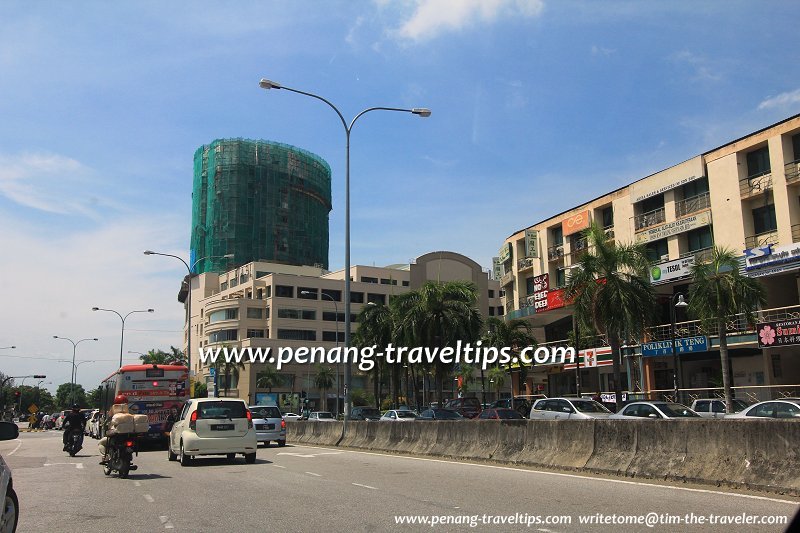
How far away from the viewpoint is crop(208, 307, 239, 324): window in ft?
323

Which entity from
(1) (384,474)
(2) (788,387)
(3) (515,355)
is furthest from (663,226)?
(1) (384,474)

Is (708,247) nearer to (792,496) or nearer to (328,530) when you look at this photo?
(792,496)

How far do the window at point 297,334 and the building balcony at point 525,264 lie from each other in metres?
49.9

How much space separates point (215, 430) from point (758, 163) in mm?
31239

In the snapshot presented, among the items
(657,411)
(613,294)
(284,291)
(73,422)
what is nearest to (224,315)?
(284,291)

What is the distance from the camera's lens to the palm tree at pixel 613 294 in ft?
103

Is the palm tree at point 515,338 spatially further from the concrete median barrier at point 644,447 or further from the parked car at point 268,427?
the concrete median barrier at point 644,447

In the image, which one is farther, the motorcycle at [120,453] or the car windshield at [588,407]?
the car windshield at [588,407]

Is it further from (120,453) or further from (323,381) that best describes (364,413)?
(323,381)

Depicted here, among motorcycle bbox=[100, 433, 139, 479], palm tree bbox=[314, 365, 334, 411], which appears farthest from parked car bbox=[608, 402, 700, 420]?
palm tree bbox=[314, 365, 334, 411]

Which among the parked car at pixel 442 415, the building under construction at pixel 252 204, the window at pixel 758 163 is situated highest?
the building under construction at pixel 252 204

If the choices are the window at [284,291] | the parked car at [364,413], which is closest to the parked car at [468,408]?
the parked car at [364,413]

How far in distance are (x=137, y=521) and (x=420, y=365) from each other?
124 feet

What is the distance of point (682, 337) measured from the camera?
129 ft
